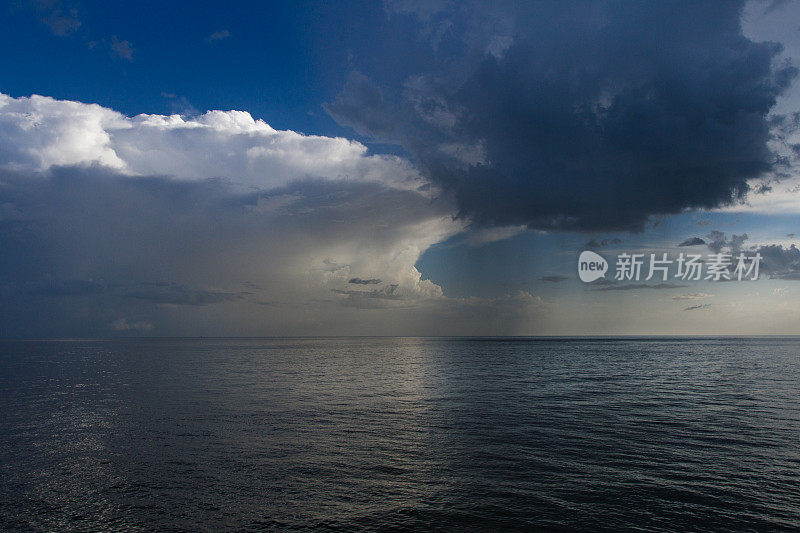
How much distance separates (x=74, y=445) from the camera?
33.0 metres

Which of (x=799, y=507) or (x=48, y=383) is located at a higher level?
(x=799, y=507)

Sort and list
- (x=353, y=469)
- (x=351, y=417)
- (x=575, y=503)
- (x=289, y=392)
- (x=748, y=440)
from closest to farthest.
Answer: (x=575, y=503) < (x=353, y=469) < (x=748, y=440) < (x=351, y=417) < (x=289, y=392)

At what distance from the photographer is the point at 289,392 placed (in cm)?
5903

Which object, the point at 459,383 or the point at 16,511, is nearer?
the point at 16,511

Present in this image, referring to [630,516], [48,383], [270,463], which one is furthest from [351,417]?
[48,383]

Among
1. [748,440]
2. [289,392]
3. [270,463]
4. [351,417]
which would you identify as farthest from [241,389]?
[748,440]

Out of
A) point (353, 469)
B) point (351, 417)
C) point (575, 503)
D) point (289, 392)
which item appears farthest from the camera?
point (289, 392)

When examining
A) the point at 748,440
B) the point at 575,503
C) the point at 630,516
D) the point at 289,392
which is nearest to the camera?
the point at 630,516

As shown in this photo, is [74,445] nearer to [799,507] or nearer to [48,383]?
[799,507]

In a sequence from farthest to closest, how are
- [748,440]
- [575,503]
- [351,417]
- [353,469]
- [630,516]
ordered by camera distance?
[351,417] < [748,440] < [353,469] < [575,503] < [630,516]

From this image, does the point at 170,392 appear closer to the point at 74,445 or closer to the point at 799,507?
the point at 74,445

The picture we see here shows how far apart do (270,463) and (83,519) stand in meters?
9.75

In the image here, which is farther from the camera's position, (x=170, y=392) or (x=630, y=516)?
(x=170, y=392)

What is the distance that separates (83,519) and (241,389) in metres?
42.1
